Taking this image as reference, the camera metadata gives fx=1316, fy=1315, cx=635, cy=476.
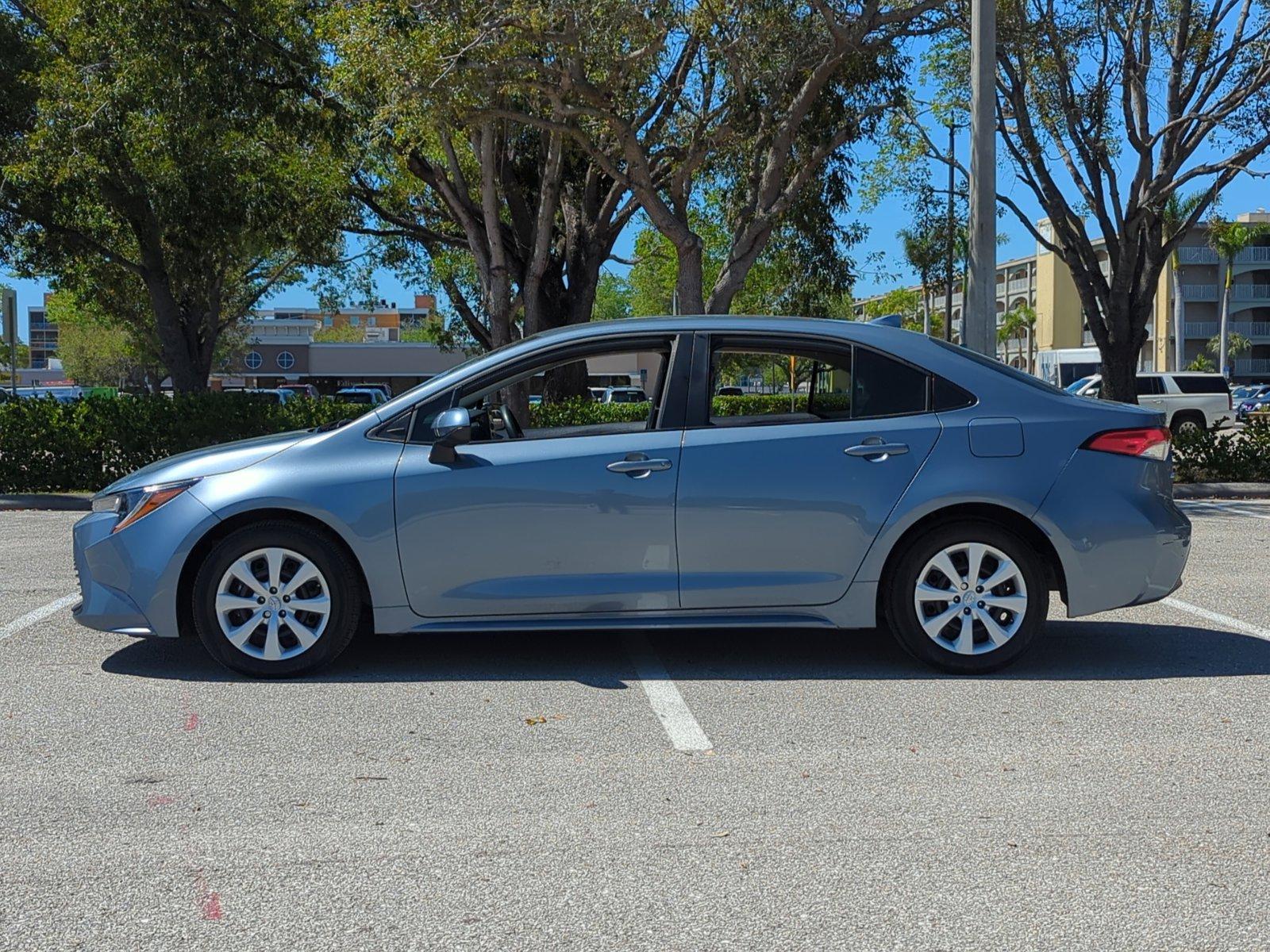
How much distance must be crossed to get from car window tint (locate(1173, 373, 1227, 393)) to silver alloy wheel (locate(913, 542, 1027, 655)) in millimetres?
28877

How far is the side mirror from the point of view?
5777 millimetres

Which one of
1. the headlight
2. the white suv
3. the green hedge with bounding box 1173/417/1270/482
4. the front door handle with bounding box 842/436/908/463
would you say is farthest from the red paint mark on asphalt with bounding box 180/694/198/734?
the white suv

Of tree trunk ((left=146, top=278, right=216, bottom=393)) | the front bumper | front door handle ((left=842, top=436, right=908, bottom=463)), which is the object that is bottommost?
the front bumper

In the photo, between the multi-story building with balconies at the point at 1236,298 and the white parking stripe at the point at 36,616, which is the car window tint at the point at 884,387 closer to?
the white parking stripe at the point at 36,616

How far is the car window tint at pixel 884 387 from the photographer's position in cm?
609

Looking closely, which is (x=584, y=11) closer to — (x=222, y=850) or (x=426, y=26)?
(x=426, y=26)

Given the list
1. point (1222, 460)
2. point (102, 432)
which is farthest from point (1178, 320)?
point (102, 432)

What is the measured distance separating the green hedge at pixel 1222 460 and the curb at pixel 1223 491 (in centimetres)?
59

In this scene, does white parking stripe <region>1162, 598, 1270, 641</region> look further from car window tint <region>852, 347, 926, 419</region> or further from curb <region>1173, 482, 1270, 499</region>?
curb <region>1173, 482, 1270, 499</region>

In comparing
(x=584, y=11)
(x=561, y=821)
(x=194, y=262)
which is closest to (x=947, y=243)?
(x=584, y=11)

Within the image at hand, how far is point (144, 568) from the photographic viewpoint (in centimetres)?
585

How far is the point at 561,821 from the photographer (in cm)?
411

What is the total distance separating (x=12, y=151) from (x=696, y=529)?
15606 mm

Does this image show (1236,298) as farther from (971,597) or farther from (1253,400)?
(971,597)
